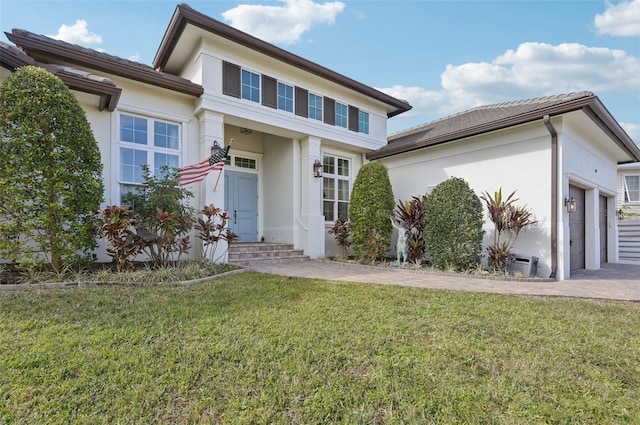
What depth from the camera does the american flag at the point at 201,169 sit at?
22.3 ft

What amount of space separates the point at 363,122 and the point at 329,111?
150 cm

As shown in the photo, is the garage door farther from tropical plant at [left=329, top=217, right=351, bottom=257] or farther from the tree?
the tree

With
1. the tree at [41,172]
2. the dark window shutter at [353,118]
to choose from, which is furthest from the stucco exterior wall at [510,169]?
the tree at [41,172]

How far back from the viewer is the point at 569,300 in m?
4.76

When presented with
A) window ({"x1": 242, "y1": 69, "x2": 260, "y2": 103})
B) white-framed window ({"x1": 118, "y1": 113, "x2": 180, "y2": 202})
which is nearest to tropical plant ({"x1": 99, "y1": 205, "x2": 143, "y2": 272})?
white-framed window ({"x1": 118, "y1": 113, "x2": 180, "y2": 202})

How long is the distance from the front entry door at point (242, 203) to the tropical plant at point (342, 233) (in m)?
2.71

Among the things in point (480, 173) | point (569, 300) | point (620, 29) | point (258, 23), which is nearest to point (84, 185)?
point (258, 23)

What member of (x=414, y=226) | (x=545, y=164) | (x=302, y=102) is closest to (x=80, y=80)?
(x=302, y=102)

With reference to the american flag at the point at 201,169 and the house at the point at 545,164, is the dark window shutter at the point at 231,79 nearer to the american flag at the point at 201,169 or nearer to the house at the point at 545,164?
the american flag at the point at 201,169

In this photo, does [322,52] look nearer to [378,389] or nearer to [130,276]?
[130,276]

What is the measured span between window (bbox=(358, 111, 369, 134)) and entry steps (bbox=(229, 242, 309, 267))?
463 cm

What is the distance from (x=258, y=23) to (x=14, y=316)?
8.53m

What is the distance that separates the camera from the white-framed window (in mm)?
6828

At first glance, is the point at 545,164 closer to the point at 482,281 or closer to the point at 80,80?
the point at 482,281
